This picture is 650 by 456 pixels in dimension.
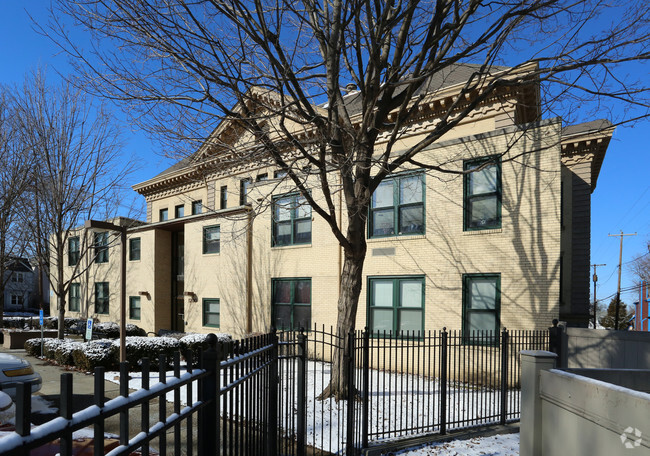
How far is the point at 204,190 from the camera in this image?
89.6 feet

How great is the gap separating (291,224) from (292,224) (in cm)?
8

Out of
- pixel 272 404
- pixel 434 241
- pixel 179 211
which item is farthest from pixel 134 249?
pixel 272 404

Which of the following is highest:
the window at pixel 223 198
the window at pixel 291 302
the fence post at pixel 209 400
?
the window at pixel 223 198

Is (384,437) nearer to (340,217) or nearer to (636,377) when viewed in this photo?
(636,377)

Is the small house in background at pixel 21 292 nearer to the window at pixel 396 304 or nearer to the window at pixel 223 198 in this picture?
the window at pixel 223 198

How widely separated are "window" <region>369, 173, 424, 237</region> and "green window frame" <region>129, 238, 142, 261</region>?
17.1m

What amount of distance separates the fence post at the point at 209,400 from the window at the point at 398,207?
40.9 feet

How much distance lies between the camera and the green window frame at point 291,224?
57.3 feet

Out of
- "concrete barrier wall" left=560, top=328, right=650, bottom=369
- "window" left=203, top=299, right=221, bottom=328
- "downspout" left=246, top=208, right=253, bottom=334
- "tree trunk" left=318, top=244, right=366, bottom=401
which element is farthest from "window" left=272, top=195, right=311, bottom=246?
"concrete barrier wall" left=560, top=328, right=650, bottom=369

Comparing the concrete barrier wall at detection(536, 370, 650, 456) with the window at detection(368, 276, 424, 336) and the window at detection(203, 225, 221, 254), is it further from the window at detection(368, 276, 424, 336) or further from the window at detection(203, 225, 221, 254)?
the window at detection(203, 225, 221, 254)

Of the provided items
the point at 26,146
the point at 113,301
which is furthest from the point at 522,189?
the point at 113,301

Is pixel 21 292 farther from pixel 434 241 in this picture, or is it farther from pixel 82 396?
pixel 434 241

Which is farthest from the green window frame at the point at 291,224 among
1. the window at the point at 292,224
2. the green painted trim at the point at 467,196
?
the green painted trim at the point at 467,196

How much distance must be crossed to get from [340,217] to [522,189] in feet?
20.1
